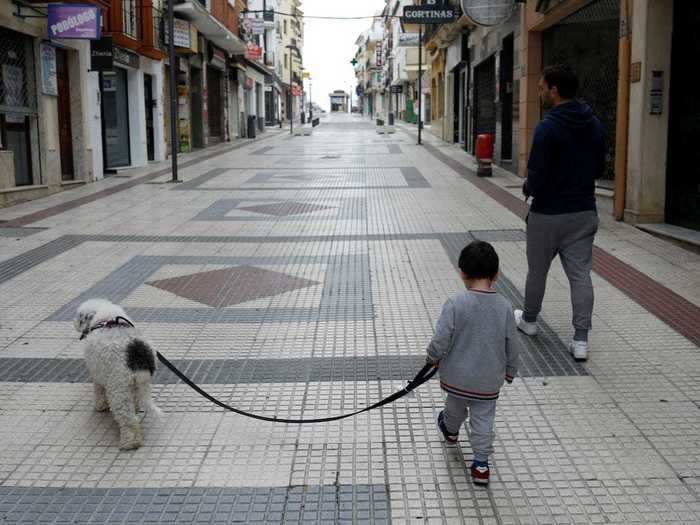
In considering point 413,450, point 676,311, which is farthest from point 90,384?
Result: point 676,311

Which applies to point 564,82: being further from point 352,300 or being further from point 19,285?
point 19,285

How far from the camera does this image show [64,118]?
1580cm

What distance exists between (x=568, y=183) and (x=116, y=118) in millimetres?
16763

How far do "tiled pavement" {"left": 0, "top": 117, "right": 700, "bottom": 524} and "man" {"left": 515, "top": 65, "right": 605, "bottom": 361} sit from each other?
49cm

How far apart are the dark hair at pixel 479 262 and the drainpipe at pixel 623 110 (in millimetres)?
7337

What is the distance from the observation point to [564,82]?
187 inches

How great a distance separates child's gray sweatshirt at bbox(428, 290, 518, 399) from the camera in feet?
10.8

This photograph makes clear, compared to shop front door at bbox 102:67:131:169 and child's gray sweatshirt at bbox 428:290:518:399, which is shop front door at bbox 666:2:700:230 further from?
shop front door at bbox 102:67:131:169

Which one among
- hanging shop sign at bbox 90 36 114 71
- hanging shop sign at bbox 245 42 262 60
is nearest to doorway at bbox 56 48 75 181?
hanging shop sign at bbox 90 36 114 71

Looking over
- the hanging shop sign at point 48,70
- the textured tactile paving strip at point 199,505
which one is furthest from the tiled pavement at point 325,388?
the hanging shop sign at point 48,70

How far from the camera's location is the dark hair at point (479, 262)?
3.32m

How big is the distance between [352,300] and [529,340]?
64.6 inches

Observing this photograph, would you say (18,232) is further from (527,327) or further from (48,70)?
(527,327)

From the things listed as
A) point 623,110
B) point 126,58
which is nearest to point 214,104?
point 126,58
